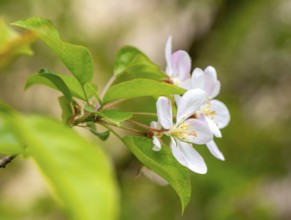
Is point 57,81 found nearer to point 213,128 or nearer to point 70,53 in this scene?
point 70,53

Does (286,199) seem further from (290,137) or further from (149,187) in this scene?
(149,187)

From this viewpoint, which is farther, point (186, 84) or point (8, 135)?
point (186, 84)

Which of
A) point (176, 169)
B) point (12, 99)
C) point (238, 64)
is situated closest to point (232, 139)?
point (238, 64)

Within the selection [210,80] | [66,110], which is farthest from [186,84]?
[66,110]

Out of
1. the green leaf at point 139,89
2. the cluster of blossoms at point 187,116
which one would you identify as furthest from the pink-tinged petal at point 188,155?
the green leaf at point 139,89

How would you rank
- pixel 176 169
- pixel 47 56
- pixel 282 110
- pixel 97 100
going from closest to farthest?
1. pixel 176 169
2. pixel 97 100
3. pixel 47 56
4. pixel 282 110

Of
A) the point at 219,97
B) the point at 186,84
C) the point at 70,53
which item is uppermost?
the point at 70,53

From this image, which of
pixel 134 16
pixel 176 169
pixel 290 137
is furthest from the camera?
pixel 134 16
